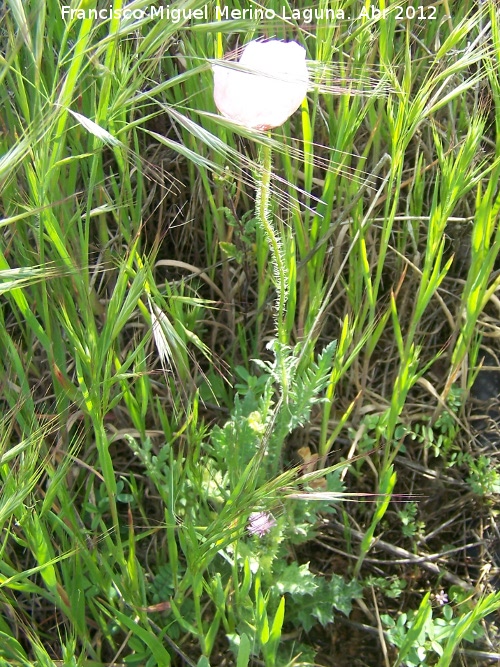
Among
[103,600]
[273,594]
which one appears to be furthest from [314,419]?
[103,600]

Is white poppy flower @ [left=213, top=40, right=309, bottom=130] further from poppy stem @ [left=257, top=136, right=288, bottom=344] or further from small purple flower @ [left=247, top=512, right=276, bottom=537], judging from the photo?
small purple flower @ [left=247, top=512, right=276, bottom=537]

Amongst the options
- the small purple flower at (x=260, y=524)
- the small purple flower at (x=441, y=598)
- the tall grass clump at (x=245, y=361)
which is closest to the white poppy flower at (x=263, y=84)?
the tall grass clump at (x=245, y=361)

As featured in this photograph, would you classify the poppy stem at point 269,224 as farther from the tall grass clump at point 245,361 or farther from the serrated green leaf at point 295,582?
the serrated green leaf at point 295,582

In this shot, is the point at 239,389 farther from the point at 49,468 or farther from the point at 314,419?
the point at 49,468

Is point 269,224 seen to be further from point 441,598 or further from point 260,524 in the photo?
point 441,598

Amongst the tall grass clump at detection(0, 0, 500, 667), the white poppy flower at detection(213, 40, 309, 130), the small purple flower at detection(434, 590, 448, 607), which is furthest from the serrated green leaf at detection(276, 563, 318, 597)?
the white poppy flower at detection(213, 40, 309, 130)

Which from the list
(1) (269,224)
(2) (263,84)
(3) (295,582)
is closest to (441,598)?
(3) (295,582)

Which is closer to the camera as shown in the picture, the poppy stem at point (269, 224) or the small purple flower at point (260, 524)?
the poppy stem at point (269, 224)
